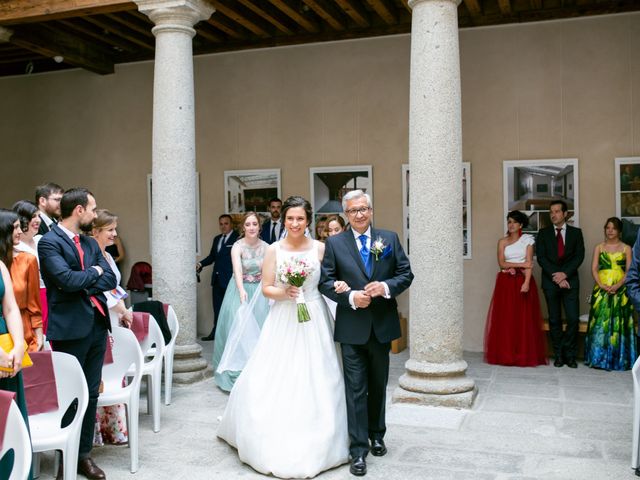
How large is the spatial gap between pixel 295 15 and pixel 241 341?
4.41 metres

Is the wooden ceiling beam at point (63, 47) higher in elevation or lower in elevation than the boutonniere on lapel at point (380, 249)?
higher

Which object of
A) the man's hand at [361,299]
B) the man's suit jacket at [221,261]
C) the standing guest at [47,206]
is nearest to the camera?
the man's hand at [361,299]

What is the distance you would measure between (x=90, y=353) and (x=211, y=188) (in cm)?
656

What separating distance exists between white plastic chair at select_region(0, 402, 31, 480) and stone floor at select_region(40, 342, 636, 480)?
1858mm

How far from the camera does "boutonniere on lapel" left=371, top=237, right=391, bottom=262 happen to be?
4.75 m

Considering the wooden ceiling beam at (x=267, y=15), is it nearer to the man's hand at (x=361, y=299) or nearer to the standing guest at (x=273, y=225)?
the standing guest at (x=273, y=225)

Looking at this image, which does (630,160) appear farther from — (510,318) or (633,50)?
(510,318)

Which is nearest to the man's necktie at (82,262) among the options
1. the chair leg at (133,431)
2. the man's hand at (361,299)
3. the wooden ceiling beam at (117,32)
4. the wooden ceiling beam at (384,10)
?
the chair leg at (133,431)

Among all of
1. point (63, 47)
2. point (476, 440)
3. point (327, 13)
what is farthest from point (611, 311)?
point (63, 47)

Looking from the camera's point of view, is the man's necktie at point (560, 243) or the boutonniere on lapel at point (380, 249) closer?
the boutonniere on lapel at point (380, 249)

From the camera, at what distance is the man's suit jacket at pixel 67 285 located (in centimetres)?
443

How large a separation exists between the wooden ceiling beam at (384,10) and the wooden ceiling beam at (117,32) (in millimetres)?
3542

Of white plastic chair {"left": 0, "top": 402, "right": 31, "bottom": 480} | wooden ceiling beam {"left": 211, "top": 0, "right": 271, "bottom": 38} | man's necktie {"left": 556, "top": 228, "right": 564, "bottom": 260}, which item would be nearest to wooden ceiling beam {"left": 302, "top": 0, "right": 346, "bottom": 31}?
wooden ceiling beam {"left": 211, "top": 0, "right": 271, "bottom": 38}

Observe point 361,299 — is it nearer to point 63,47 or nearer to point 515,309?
point 515,309
